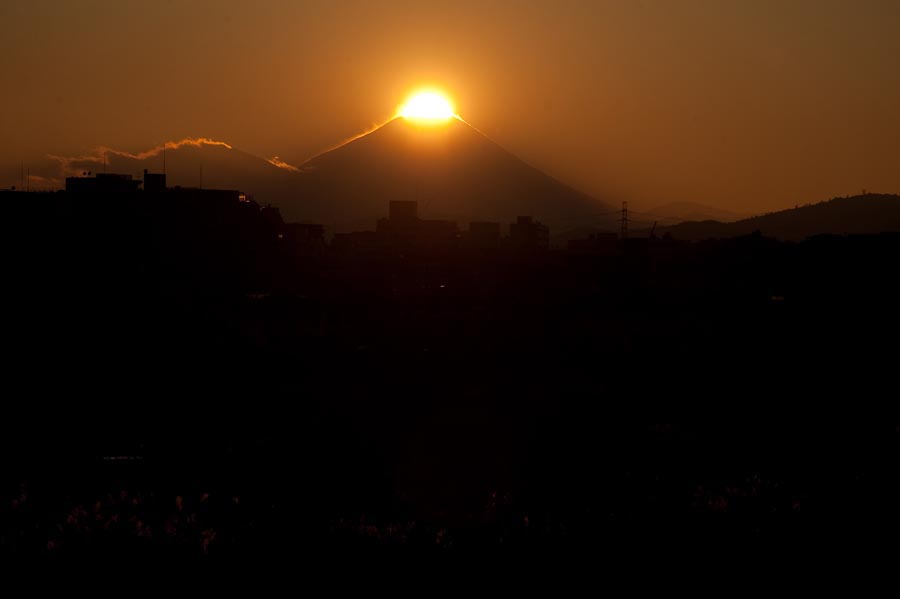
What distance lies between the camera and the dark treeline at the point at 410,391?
12219 mm

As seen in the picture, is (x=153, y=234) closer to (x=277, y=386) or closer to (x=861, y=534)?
(x=277, y=386)

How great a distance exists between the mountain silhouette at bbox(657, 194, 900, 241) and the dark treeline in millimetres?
87645

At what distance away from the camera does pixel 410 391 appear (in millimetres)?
27125

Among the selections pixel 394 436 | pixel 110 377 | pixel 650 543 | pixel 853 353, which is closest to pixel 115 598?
pixel 650 543

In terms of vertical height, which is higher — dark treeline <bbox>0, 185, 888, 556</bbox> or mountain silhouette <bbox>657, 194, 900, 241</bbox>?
mountain silhouette <bbox>657, 194, 900, 241</bbox>

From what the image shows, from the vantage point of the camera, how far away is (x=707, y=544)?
11.2 meters

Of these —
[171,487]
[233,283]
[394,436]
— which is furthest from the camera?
[233,283]

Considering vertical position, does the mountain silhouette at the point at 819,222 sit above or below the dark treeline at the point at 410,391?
above

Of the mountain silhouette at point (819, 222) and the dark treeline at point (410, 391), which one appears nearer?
the dark treeline at point (410, 391)

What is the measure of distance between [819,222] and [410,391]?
147 metres

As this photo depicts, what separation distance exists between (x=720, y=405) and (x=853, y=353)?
11135 millimetres

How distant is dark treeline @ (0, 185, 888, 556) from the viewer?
12219 millimetres

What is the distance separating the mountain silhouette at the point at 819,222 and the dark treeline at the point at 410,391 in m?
87.6

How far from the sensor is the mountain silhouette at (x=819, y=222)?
147675mm
